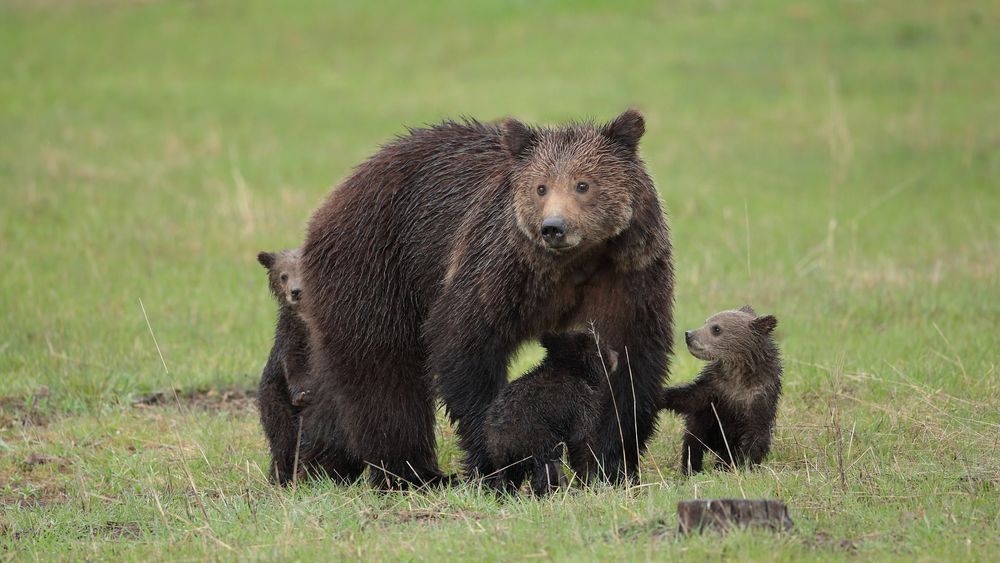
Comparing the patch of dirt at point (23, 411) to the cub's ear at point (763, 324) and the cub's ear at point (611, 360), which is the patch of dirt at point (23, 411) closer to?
the cub's ear at point (611, 360)

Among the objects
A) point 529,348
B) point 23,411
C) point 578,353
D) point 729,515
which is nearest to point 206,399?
point 23,411

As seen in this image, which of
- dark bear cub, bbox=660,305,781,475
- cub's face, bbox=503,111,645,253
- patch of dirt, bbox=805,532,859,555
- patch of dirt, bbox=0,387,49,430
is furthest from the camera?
patch of dirt, bbox=0,387,49,430

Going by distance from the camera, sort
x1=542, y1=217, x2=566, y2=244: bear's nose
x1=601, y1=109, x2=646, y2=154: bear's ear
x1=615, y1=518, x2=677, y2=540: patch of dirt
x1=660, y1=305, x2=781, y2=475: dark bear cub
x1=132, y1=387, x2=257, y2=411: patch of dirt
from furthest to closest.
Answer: x1=132, y1=387, x2=257, y2=411: patch of dirt → x1=660, y1=305, x2=781, y2=475: dark bear cub → x1=601, y1=109, x2=646, y2=154: bear's ear → x1=542, y1=217, x2=566, y2=244: bear's nose → x1=615, y1=518, x2=677, y2=540: patch of dirt

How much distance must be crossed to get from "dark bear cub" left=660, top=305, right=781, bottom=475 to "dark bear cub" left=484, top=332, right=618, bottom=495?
2.06 feet

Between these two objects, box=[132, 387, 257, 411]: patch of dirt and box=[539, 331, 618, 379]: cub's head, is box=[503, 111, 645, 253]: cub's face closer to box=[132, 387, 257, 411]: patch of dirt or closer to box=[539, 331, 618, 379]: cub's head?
box=[539, 331, 618, 379]: cub's head

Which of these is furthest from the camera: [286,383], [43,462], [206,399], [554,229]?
[206,399]

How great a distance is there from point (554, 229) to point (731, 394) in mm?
1683

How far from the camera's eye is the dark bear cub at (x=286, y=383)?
28.0ft

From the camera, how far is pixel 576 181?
23.9ft

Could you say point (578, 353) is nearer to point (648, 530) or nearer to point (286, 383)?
point (648, 530)

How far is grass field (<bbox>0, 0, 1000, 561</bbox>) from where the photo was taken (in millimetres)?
6859

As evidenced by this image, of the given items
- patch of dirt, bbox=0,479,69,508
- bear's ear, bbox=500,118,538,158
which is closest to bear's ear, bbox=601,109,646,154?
bear's ear, bbox=500,118,538,158

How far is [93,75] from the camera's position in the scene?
27359mm

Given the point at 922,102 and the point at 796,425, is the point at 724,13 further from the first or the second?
the point at 796,425
